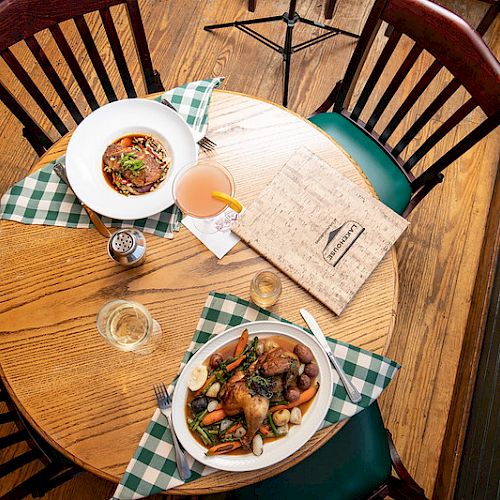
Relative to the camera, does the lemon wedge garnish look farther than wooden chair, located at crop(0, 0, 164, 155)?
No

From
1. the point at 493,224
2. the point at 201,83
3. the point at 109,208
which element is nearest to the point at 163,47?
the point at 201,83

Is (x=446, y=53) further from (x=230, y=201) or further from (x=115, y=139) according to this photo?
(x=115, y=139)

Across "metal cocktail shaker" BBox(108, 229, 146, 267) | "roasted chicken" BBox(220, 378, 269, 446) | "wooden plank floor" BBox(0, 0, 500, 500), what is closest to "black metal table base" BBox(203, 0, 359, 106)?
"wooden plank floor" BBox(0, 0, 500, 500)

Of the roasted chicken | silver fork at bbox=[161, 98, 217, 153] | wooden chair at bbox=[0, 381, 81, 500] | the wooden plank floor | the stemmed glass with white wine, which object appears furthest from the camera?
the wooden plank floor

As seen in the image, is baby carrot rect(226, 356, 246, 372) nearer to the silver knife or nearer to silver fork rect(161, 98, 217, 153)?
the silver knife

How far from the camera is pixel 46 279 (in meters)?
1.31

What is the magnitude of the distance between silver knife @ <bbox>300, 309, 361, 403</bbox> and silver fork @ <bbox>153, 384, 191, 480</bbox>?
1.28 feet

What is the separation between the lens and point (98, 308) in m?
1.28

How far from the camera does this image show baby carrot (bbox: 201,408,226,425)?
116 cm

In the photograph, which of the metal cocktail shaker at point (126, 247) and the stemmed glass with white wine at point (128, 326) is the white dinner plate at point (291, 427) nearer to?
the stemmed glass with white wine at point (128, 326)

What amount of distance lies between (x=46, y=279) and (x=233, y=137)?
2.12 feet

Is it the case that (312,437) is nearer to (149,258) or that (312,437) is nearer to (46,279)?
(149,258)

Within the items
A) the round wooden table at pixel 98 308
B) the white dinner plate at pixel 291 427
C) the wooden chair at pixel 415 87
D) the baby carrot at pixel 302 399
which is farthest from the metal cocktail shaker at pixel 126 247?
the wooden chair at pixel 415 87

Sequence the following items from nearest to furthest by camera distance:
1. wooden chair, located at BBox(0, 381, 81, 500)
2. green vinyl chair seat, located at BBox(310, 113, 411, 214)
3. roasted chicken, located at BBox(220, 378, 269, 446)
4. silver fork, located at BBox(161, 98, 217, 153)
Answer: roasted chicken, located at BBox(220, 378, 269, 446) → wooden chair, located at BBox(0, 381, 81, 500) → silver fork, located at BBox(161, 98, 217, 153) → green vinyl chair seat, located at BBox(310, 113, 411, 214)
